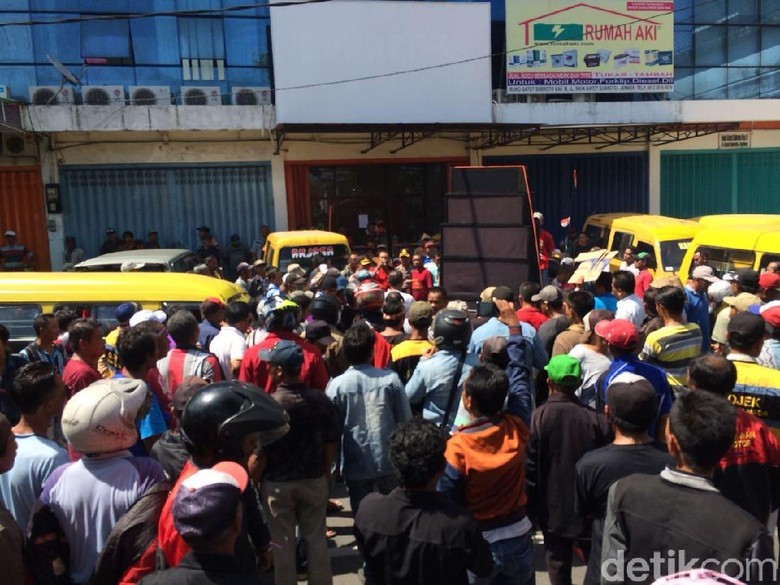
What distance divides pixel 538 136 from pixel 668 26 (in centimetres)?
401

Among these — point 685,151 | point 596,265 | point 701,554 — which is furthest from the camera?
point 685,151

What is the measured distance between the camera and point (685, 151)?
18.9 m

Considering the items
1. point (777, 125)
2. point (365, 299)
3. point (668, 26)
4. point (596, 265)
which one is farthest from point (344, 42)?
point (777, 125)

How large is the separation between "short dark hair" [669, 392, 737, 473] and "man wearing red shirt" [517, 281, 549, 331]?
131 inches

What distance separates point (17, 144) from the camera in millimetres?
14367

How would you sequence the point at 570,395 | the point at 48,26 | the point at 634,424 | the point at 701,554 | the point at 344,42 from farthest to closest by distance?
the point at 344,42, the point at 48,26, the point at 570,395, the point at 634,424, the point at 701,554

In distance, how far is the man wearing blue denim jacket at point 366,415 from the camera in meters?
3.91

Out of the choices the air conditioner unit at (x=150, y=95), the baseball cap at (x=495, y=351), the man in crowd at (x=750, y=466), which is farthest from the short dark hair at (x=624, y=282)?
the air conditioner unit at (x=150, y=95)

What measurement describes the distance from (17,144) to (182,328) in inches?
481

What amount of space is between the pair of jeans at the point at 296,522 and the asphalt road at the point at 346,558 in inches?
7.6

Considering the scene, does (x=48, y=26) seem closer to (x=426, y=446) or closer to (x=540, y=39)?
(x=540, y=39)

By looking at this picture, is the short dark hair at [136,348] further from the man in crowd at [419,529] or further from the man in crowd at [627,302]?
the man in crowd at [627,302]

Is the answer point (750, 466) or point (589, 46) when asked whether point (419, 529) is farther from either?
point (589, 46)

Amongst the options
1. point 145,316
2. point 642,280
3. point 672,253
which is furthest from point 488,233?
point 145,316
